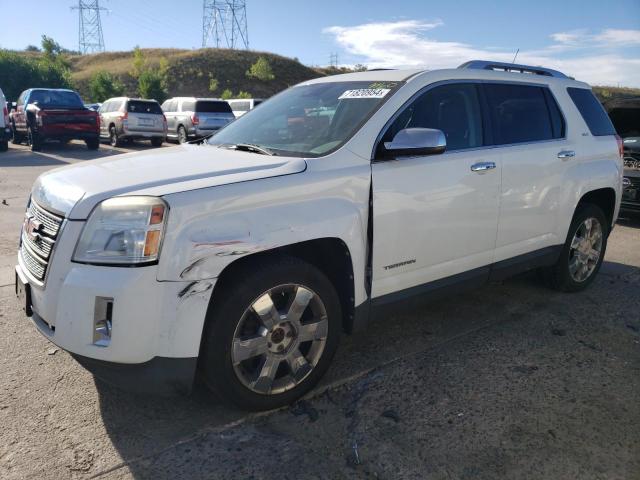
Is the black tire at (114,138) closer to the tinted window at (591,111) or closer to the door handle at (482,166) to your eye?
the tinted window at (591,111)

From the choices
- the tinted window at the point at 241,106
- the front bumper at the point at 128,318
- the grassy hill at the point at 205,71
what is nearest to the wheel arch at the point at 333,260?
the front bumper at the point at 128,318

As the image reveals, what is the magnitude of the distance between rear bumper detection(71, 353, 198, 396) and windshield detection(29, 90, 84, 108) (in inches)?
608

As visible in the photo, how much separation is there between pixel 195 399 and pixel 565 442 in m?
1.94

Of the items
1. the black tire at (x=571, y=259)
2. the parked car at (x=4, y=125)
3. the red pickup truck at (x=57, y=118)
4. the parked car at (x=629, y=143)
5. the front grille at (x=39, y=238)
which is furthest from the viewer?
the red pickup truck at (x=57, y=118)

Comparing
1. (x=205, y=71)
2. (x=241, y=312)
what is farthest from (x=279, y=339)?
(x=205, y=71)

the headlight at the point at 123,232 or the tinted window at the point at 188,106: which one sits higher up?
the tinted window at the point at 188,106

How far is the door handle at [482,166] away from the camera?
3.51 metres

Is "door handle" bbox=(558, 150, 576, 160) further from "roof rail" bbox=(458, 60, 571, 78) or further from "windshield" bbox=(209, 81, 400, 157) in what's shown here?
"windshield" bbox=(209, 81, 400, 157)

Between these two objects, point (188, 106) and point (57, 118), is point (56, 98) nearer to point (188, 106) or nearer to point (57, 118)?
point (57, 118)

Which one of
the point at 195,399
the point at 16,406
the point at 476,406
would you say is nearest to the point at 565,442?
the point at 476,406

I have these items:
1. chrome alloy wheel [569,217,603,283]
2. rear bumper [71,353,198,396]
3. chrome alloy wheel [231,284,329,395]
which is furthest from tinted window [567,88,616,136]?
rear bumper [71,353,198,396]

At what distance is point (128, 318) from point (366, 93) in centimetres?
201

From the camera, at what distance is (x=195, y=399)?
9.80 ft

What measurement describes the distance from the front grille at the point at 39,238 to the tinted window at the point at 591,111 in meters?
Result: 4.12
